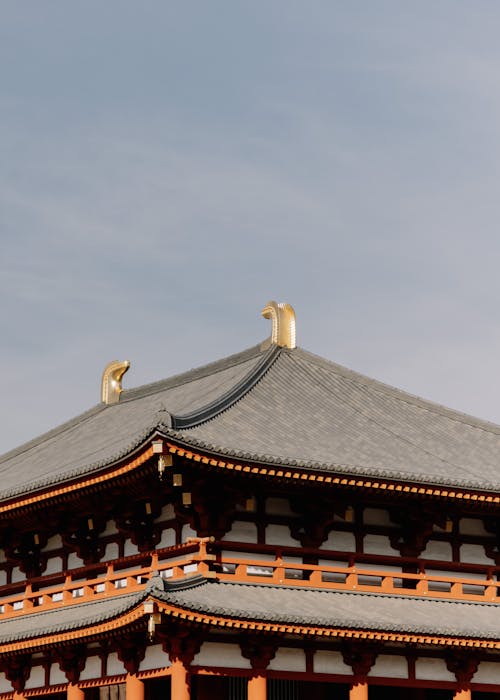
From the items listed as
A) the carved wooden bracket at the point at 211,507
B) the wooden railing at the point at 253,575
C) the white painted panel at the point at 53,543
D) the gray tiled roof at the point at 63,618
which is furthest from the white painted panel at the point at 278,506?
the white painted panel at the point at 53,543

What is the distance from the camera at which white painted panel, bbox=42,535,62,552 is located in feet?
117

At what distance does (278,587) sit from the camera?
30797 mm

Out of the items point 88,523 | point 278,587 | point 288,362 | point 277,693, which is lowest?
point 277,693

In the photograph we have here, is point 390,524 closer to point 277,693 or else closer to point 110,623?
point 277,693

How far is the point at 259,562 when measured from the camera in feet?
101

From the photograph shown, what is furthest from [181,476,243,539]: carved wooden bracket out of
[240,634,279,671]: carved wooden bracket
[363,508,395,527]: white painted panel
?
[363,508,395,527]: white painted panel

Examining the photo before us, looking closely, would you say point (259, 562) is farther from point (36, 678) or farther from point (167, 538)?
point (36, 678)

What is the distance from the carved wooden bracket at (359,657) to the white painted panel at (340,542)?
249 centimetres

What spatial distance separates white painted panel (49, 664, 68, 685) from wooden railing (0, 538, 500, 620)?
1530 mm

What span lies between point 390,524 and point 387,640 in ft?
12.6

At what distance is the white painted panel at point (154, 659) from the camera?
29542mm

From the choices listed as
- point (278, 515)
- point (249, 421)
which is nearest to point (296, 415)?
point (249, 421)

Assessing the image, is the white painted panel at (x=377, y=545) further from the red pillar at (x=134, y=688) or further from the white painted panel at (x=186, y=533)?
the red pillar at (x=134, y=688)

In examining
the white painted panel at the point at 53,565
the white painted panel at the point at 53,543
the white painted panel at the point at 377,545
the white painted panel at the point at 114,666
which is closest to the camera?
the white painted panel at the point at 114,666
